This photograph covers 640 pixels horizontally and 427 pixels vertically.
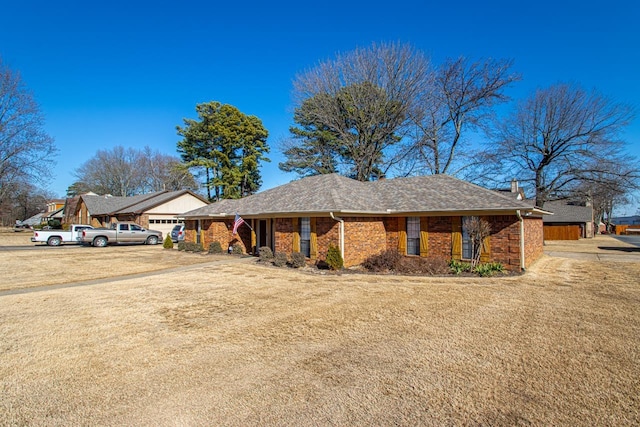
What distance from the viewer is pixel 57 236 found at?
25031mm

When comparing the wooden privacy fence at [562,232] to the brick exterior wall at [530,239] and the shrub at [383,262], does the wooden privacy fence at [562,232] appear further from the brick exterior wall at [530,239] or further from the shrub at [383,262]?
the shrub at [383,262]

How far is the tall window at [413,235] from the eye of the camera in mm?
13977

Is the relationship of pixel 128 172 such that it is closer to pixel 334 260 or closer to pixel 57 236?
pixel 57 236

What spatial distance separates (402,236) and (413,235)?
1.52ft

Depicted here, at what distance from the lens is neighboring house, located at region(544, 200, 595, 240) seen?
3384 centimetres

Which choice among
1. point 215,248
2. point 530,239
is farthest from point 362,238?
point 215,248

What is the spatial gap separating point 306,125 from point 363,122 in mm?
6124

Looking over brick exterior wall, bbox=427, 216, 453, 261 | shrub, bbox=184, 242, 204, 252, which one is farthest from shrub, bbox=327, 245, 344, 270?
shrub, bbox=184, 242, 204, 252

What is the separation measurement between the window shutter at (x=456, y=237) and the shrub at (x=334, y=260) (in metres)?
4.37

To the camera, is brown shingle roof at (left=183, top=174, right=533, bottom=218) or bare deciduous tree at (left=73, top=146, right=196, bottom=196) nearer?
brown shingle roof at (left=183, top=174, right=533, bottom=218)

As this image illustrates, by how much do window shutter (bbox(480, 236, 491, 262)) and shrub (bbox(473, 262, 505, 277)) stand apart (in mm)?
275

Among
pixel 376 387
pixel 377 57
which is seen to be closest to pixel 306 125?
pixel 377 57

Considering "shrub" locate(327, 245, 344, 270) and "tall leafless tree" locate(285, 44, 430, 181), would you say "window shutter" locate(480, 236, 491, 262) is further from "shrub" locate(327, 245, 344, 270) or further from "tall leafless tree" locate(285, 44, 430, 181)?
"tall leafless tree" locate(285, 44, 430, 181)

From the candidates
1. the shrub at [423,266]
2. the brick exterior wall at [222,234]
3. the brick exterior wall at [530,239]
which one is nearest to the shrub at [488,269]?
the shrub at [423,266]
